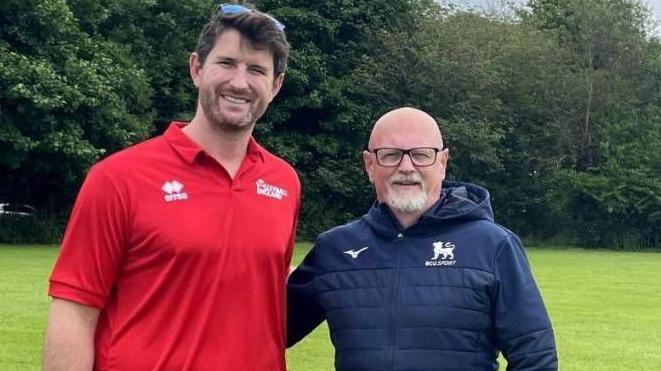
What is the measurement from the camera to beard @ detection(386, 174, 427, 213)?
4074 millimetres

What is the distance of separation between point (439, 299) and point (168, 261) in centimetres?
106

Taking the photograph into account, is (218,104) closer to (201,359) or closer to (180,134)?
(180,134)

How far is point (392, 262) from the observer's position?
402cm

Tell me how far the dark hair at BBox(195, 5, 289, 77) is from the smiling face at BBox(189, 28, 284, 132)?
0.7 inches

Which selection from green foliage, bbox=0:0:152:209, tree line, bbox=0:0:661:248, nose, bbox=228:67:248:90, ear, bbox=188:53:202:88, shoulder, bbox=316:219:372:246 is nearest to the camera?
nose, bbox=228:67:248:90

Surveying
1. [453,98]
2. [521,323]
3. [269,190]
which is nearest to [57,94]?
[453,98]

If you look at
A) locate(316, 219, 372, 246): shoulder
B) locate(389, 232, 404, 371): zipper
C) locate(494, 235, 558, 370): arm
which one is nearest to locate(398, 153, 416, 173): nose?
locate(316, 219, 372, 246): shoulder

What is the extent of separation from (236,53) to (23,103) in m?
29.1

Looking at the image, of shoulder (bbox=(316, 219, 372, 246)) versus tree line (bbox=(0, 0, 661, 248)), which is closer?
shoulder (bbox=(316, 219, 372, 246))

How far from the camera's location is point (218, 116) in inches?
147

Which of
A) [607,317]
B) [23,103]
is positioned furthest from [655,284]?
[23,103]

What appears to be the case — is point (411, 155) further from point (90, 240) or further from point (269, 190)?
point (90, 240)

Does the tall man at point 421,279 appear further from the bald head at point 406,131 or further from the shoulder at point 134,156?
the shoulder at point 134,156

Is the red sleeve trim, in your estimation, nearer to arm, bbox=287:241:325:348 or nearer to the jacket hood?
arm, bbox=287:241:325:348
